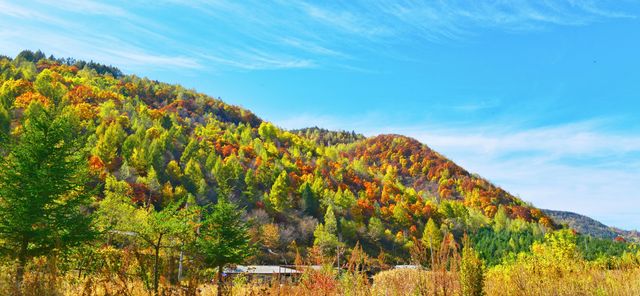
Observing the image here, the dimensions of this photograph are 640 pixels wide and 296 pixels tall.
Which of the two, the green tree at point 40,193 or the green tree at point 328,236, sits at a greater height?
the green tree at point 40,193

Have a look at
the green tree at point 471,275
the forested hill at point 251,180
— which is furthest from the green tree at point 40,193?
the forested hill at point 251,180

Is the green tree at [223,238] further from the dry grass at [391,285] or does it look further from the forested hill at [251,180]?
the dry grass at [391,285]

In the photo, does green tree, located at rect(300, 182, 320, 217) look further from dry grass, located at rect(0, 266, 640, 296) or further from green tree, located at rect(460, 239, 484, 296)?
green tree, located at rect(460, 239, 484, 296)

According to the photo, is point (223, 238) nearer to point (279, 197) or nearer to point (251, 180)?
point (279, 197)

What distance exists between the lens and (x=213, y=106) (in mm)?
156750

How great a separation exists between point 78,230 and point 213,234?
8.08m

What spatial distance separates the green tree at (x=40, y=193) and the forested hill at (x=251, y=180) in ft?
46.9

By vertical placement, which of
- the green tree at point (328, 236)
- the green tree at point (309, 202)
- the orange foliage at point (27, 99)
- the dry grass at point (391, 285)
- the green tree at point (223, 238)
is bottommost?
the green tree at point (328, 236)

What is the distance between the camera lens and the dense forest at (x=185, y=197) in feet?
34.2

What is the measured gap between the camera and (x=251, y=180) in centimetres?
7388

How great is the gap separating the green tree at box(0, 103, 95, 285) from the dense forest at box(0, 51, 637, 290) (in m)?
0.04

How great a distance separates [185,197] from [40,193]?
1306 centimetres

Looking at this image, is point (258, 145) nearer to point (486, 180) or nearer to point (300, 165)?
point (300, 165)

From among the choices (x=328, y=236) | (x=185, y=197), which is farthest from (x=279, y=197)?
(x=185, y=197)
